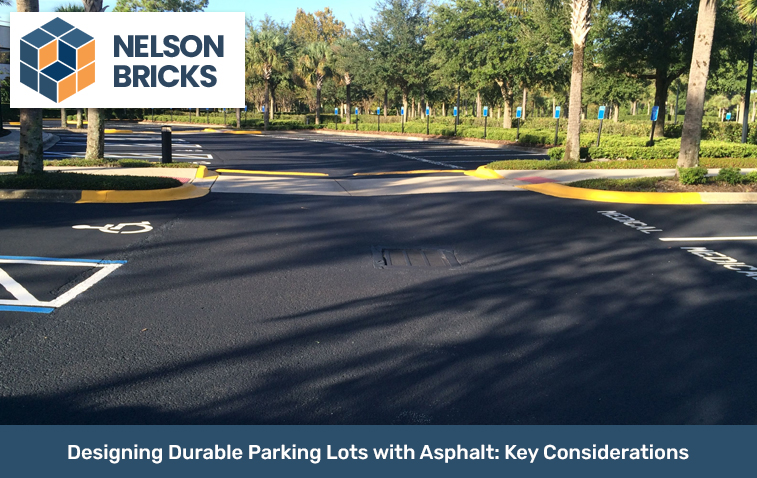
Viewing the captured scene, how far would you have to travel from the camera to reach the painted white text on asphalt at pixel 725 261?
7.77 meters

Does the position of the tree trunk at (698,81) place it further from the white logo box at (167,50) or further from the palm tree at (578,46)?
the white logo box at (167,50)

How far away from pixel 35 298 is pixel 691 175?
493 inches

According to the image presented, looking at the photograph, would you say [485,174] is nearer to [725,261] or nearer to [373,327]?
[725,261]

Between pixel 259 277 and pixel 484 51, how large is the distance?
3717 centimetres

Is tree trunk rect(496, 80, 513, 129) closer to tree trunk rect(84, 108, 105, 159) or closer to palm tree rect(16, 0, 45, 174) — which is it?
tree trunk rect(84, 108, 105, 159)

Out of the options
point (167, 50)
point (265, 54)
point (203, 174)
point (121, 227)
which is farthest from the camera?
point (265, 54)

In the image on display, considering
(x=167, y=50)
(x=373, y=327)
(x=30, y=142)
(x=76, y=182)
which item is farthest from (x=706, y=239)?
(x=30, y=142)

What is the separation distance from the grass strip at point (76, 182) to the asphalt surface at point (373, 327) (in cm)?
133

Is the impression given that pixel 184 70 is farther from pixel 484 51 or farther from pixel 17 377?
pixel 484 51

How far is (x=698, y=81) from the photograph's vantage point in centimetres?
1472

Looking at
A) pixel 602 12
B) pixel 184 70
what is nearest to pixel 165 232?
pixel 184 70

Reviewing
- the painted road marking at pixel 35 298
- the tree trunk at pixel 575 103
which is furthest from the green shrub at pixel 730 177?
the painted road marking at pixel 35 298

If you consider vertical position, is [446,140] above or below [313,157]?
above

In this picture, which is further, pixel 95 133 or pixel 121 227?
pixel 95 133
